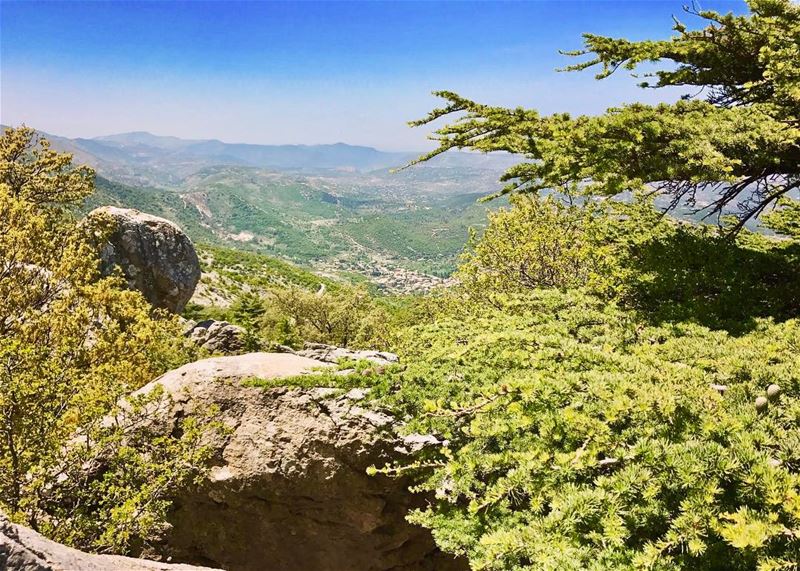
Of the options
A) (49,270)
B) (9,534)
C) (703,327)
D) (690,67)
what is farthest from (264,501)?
(690,67)

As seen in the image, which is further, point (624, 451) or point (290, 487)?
point (290, 487)

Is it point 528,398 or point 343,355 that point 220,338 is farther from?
point 528,398

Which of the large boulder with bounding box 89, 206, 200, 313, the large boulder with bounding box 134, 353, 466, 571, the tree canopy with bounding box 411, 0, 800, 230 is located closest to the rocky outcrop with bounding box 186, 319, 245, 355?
the large boulder with bounding box 89, 206, 200, 313

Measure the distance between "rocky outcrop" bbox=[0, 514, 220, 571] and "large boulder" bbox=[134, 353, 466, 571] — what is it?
6.35m

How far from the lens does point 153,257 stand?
38.3 m

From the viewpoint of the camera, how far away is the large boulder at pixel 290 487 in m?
13.5

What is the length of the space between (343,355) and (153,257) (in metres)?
27.6

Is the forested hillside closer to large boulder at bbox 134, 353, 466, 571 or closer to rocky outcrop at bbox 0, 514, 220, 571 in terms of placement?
large boulder at bbox 134, 353, 466, 571

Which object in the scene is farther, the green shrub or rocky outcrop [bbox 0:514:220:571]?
rocky outcrop [bbox 0:514:220:571]

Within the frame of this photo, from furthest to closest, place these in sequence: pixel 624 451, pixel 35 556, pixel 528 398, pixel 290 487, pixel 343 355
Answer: pixel 343 355 → pixel 290 487 → pixel 528 398 → pixel 624 451 → pixel 35 556

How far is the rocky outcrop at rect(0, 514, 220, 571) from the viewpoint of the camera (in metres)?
5.82

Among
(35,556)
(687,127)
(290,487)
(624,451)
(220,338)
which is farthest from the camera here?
(220,338)

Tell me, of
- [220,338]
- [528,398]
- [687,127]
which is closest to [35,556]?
[528,398]

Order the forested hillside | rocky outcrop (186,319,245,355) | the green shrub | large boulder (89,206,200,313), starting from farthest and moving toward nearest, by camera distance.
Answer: large boulder (89,206,200,313), rocky outcrop (186,319,245,355), the forested hillside, the green shrub
